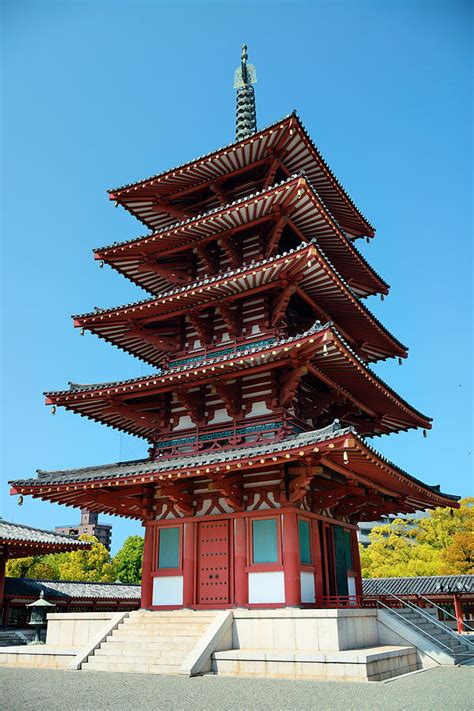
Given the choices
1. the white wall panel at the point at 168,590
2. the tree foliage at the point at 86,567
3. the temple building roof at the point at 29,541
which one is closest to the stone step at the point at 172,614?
the white wall panel at the point at 168,590

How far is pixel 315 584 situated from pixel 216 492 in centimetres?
412

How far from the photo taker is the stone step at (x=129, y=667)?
1434cm

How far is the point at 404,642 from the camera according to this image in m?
16.4

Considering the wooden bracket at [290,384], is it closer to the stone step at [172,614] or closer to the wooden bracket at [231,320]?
the wooden bracket at [231,320]

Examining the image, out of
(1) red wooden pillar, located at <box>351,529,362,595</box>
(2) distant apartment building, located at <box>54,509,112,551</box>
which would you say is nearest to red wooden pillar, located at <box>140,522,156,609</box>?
(1) red wooden pillar, located at <box>351,529,362,595</box>

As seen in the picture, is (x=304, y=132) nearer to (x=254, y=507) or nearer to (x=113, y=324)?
(x=113, y=324)

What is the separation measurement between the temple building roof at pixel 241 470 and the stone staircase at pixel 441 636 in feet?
13.5

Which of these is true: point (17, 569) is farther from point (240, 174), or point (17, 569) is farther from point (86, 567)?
point (240, 174)

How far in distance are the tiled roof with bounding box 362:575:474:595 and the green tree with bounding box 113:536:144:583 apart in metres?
35.9

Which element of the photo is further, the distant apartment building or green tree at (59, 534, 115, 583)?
the distant apartment building

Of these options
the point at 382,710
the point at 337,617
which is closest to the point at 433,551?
the point at 337,617

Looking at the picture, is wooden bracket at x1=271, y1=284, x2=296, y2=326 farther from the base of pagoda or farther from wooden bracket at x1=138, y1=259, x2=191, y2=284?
the base of pagoda

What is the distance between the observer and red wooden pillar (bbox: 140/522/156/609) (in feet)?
62.0

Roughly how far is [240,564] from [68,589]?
71.4 ft
